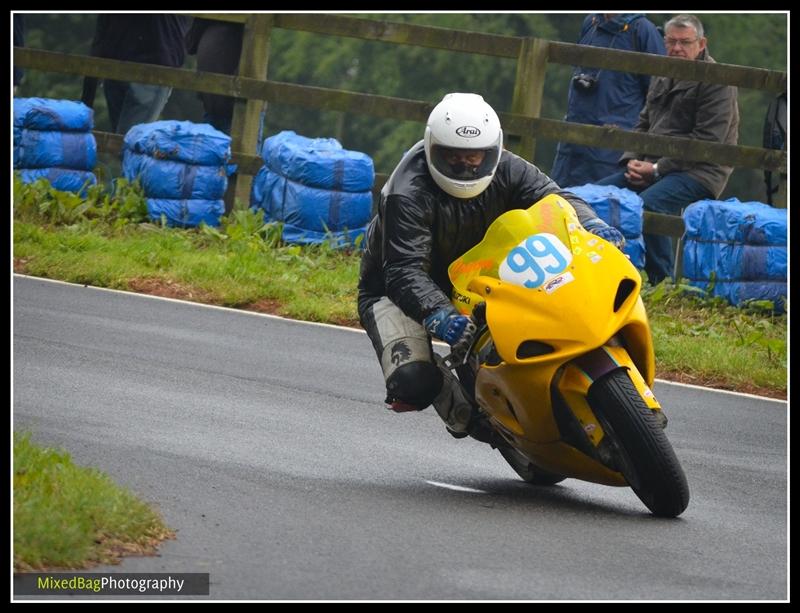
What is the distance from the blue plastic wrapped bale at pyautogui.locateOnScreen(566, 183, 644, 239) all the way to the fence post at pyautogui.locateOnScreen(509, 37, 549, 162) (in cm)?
146

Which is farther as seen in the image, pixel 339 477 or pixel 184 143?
pixel 184 143

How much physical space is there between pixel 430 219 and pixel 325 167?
6709 mm

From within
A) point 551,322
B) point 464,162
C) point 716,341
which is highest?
point 464,162

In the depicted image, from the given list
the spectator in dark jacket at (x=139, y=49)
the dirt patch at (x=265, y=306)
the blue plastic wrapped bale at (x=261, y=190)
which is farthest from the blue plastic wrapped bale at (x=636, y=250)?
the spectator in dark jacket at (x=139, y=49)

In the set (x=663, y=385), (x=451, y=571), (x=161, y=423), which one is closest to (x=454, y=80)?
(x=663, y=385)

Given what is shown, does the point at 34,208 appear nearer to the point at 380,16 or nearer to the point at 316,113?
the point at 380,16

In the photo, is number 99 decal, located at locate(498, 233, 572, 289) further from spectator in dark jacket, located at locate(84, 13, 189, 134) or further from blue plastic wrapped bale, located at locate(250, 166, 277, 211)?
spectator in dark jacket, located at locate(84, 13, 189, 134)

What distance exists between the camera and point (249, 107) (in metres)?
14.9

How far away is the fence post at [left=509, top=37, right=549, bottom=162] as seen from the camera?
553 inches

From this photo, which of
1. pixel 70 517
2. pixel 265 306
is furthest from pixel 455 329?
pixel 265 306

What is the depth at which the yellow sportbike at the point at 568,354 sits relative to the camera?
6.02 meters

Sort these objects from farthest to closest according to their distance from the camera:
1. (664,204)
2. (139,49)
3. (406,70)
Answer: (406,70), (139,49), (664,204)

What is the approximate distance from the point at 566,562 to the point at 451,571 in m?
0.51

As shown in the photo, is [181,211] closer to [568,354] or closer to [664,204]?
[664,204]
